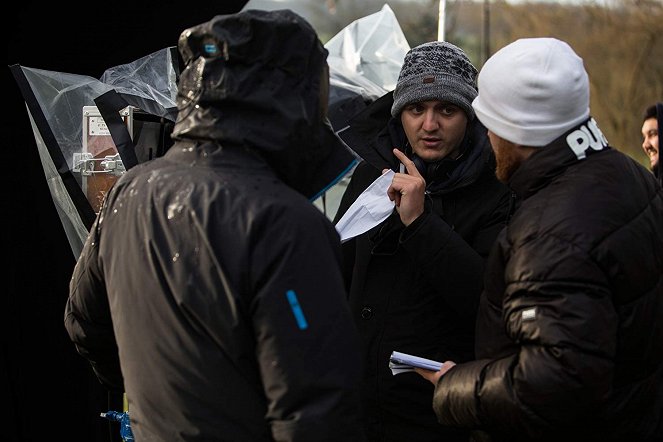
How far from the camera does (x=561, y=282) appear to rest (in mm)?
1656

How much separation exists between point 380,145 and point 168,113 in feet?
2.36

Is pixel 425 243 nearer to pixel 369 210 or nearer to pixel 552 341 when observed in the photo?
pixel 369 210

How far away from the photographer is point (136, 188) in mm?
1714

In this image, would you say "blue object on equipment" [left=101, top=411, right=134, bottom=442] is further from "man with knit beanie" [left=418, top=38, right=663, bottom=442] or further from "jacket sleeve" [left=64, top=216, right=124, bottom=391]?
"man with knit beanie" [left=418, top=38, right=663, bottom=442]

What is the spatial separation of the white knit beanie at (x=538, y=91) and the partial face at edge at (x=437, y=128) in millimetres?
638

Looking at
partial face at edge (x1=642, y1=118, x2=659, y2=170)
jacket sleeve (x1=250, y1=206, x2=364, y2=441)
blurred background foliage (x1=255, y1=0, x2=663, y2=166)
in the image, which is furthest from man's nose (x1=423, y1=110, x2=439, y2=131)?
blurred background foliage (x1=255, y1=0, x2=663, y2=166)

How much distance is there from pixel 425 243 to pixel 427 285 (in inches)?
7.1

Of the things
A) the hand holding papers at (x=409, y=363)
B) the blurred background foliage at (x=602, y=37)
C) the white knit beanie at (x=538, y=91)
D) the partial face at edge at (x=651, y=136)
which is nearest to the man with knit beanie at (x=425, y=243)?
the hand holding papers at (x=409, y=363)

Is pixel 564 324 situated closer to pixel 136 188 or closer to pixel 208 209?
pixel 208 209

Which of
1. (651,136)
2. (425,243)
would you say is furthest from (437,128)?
(651,136)

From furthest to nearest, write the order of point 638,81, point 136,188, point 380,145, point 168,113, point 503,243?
point 638,81 → point 168,113 → point 380,145 → point 503,243 → point 136,188

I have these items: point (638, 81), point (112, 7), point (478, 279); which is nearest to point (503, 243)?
point (478, 279)

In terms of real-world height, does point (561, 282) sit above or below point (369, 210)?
above

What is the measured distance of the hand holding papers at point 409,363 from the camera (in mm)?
2059
